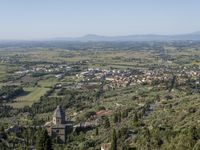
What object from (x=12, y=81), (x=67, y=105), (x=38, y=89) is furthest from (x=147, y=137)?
(x=12, y=81)

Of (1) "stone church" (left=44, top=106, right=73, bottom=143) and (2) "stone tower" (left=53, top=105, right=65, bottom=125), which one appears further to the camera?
(2) "stone tower" (left=53, top=105, right=65, bottom=125)

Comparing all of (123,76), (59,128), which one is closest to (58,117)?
(59,128)

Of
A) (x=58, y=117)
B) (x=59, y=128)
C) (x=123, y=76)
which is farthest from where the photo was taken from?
(x=123, y=76)

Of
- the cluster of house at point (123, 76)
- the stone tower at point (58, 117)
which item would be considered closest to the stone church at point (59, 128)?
the stone tower at point (58, 117)

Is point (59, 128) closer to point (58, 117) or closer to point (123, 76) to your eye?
point (58, 117)

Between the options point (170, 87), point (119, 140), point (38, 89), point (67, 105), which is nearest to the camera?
point (119, 140)

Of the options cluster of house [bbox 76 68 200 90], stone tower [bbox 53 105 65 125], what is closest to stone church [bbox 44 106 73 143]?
stone tower [bbox 53 105 65 125]

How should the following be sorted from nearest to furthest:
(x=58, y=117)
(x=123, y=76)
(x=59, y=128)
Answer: (x=59, y=128), (x=58, y=117), (x=123, y=76)

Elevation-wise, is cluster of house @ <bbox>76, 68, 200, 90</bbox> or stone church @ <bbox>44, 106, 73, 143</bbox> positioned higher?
stone church @ <bbox>44, 106, 73, 143</bbox>

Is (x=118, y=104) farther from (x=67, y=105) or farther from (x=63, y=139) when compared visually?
(x=63, y=139)

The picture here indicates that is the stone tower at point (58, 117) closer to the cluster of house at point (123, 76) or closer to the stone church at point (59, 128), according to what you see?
the stone church at point (59, 128)

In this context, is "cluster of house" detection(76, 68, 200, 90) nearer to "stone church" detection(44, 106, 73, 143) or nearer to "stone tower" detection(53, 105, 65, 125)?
"stone tower" detection(53, 105, 65, 125)
